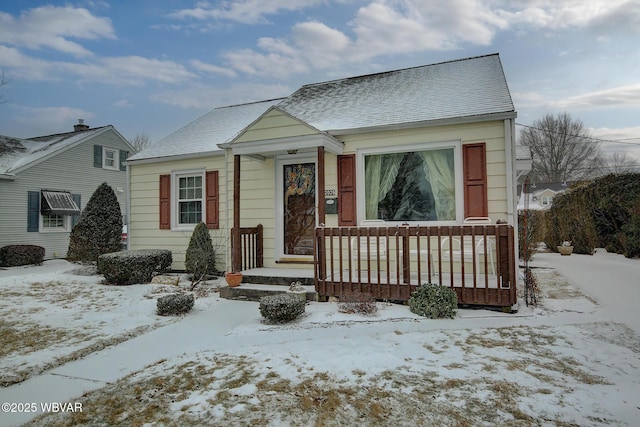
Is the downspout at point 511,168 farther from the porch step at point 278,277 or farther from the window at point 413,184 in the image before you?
the porch step at point 278,277

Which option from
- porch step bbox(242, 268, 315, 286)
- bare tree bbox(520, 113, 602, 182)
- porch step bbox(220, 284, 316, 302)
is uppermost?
bare tree bbox(520, 113, 602, 182)

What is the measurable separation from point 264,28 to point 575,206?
1223 centimetres

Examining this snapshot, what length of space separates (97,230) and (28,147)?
31.8ft

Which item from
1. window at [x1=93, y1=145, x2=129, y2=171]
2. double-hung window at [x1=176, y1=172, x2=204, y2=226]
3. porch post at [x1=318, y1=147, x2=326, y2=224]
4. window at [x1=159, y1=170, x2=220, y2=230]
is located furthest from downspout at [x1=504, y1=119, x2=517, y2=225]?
window at [x1=93, y1=145, x2=129, y2=171]

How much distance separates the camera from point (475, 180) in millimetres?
5867

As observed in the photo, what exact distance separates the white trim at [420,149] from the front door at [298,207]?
1.09m

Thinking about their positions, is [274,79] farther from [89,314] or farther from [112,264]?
[89,314]

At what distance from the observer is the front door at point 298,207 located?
24.3 ft

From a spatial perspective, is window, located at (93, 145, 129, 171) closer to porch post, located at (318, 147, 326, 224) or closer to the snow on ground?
the snow on ground

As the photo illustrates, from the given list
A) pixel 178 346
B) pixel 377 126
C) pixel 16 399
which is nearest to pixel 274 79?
pixel 377 126

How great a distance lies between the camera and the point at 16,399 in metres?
2.89

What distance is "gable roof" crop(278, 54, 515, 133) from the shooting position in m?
6.29

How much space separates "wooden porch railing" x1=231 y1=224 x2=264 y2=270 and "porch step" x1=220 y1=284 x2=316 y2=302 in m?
0.56

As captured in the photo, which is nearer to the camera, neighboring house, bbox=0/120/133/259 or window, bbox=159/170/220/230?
window, bbox=159/170/220/230
